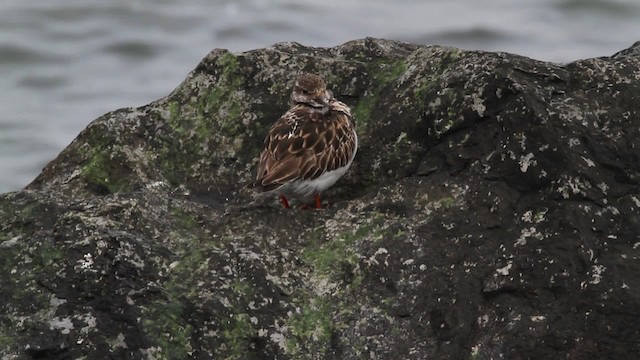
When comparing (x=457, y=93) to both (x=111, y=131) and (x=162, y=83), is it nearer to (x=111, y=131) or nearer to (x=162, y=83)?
(x=111, y=131)

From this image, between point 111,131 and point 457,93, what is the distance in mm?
1508

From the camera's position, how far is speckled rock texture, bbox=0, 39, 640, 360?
12.4 ft

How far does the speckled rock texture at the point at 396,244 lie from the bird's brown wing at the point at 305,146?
0.35ft

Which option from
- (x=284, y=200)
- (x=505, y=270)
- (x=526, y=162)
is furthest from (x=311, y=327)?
(x=284, y=200)

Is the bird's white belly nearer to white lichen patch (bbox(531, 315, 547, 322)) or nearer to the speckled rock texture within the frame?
the speckled rock texture

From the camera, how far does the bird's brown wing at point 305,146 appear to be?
4.77 meters

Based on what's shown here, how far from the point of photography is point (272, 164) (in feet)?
15.6

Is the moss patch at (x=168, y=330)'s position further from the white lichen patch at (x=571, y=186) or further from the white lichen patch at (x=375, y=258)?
the white lichen patch at (x=571, y=186)

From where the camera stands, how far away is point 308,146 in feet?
16.6

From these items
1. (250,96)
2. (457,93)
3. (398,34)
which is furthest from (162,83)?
(457,93)

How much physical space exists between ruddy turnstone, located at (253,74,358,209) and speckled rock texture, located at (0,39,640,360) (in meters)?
0.09

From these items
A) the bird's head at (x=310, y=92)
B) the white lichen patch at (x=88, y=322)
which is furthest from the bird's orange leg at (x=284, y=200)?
the white lichen patch at (x=88, y=322)

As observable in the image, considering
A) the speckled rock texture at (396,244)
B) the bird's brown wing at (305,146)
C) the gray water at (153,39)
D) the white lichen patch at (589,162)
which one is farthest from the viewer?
the gray water at (153,39)

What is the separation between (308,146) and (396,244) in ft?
3.52
